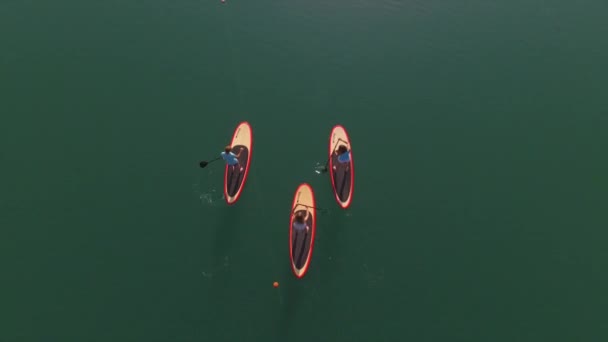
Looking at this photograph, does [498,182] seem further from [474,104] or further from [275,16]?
[275,16]

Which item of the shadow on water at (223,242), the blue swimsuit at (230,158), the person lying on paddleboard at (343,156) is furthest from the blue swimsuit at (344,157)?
the shadow on water at (223,242)

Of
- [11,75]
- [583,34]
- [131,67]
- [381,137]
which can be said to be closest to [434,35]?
[381,137]

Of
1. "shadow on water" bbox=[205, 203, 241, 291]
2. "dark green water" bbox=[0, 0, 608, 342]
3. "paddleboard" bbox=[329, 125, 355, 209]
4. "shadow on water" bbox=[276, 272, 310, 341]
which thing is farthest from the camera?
"paddleboard" bbox=[329, 125, 355, 209]

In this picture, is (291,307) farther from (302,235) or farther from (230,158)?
(230,158)

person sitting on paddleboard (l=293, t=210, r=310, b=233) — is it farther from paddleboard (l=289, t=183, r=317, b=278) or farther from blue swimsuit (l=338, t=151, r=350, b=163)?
blue swimsuit (l=338, t=151, r=350, b=163)

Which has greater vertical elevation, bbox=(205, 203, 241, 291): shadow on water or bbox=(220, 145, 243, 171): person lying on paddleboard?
bbox=(220, 145, 243, 171): person lying on paddleboard

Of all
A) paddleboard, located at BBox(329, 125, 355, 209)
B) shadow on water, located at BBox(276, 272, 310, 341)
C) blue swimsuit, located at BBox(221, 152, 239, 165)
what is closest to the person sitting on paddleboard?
paddleboard, located at BBox(329, 125, 355, 209)

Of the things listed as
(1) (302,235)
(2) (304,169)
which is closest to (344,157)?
(2) (304,169)

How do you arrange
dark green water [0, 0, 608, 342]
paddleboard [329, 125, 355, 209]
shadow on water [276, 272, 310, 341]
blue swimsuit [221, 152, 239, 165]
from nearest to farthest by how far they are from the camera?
shadow on water [276, 272, 310, 341], dark green water [0, 0, 608, 342], blue swimsuit [221, 152, 239, 165], paddleboard [329, 125, 355, 209]
